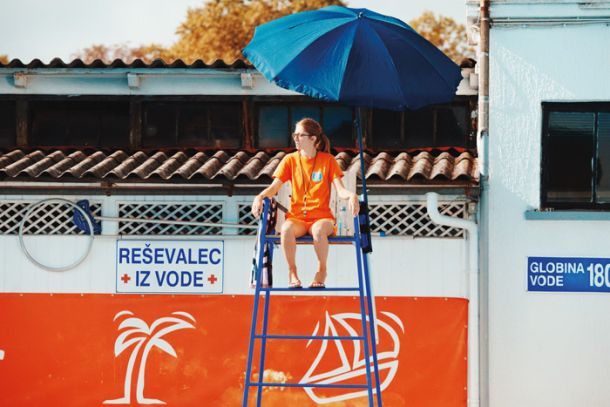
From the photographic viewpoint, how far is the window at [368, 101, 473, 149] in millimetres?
Answer: 13422

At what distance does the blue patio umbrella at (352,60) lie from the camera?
9.13m

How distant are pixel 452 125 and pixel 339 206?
11.7 ft

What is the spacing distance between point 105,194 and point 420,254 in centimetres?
346

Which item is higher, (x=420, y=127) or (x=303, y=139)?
(x=420, y=127)

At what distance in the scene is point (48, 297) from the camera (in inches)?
501

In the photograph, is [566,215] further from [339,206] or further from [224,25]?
[224,25]

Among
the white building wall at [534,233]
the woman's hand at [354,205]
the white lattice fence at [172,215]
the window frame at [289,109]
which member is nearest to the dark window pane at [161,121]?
the window frame at [289,109]

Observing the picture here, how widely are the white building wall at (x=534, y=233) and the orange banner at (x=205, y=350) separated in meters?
0.50

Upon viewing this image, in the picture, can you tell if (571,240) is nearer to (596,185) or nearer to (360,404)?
(596,185)

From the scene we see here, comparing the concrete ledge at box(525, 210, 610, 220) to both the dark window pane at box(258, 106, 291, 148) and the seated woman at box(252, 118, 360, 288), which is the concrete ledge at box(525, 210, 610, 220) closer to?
the dark window pane at box(258, 106, 291, 148)

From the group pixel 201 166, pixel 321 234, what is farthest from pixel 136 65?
pixel 321 234

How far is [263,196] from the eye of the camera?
930 cm

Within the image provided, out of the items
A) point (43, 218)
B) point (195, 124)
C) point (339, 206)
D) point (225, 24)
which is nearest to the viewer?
point (339, 206)

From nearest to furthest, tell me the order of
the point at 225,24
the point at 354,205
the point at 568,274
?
1. the point at 354,205
2. the point at 568,274
3. the point at 225,24
